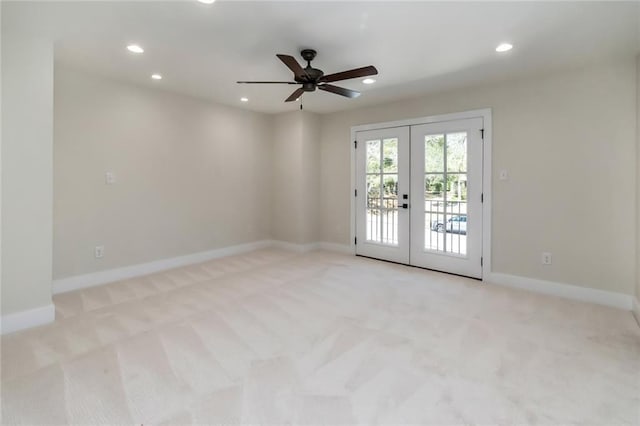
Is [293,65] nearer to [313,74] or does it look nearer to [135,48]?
[313,74]

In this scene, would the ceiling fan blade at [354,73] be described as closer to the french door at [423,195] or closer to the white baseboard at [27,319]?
the french door at [423,195]

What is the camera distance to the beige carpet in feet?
5.84

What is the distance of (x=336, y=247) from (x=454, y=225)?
2155 mm

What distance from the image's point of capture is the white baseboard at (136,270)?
3701mm

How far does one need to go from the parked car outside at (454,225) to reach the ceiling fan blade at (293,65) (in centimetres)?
280

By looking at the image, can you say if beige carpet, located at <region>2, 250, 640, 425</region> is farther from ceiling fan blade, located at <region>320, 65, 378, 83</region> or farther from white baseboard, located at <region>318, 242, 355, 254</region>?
ceiling fan blade, located at <region>320, 65, 378, 83</region>

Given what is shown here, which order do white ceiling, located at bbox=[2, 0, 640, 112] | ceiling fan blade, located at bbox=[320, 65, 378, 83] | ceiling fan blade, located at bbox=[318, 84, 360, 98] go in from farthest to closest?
ceiling fan blade, located at bbox=[318, 84, 360, 98], ceiling fan blade, located at bbox=[320, 65, 378, 83], white ceiling, located at bbox=[2, 0, 640, 112]

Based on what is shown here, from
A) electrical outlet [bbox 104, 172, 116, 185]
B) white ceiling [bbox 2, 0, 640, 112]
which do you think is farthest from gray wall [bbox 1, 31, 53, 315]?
electrical outlet [bbox 104, 172, 116, 185]

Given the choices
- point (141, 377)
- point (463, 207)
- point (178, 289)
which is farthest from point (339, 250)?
point (141, 377)

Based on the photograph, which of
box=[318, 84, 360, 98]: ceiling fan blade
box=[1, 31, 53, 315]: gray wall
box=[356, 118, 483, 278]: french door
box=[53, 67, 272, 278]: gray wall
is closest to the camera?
box=[1, 31, 53, 315]: gray wall

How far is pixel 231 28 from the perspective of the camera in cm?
266

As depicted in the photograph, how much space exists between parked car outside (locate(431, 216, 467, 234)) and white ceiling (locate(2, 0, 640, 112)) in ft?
5.81

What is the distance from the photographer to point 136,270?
4.29 m

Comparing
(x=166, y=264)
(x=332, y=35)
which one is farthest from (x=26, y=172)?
(x=332, y=35)
